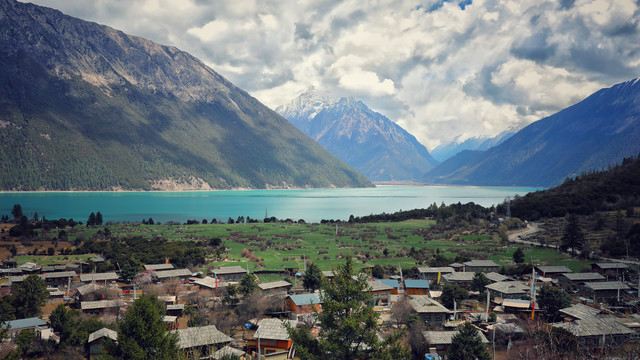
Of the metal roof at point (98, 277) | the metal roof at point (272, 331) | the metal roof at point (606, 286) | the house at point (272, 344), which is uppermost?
the metal roof at point (606, 286)

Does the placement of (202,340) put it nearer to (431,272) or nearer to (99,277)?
(99,277)

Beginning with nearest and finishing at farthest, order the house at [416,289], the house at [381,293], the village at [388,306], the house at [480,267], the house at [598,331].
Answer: the house at [598,331] → the village at [388,306] → the house at [381,293] → the house at [416,289] → the house at [480,267]

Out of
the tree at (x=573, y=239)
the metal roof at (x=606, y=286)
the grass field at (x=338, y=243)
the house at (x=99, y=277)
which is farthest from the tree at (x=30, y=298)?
the tree at (x=573, y=239)

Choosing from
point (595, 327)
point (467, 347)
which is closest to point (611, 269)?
point (595, 327)

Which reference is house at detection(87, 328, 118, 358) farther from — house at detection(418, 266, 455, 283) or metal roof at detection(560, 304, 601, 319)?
house at detection(418, 266, 455, 283)

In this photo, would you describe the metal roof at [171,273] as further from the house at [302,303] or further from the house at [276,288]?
the house at [302,303]

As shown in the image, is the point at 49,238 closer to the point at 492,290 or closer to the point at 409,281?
the point at 409,281
